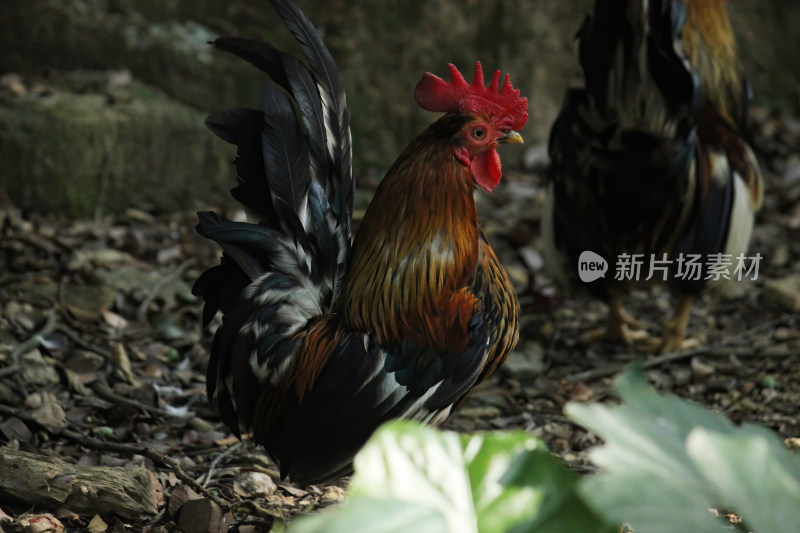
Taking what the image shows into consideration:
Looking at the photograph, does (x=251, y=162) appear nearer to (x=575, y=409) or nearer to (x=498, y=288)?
(x=498, y=288)

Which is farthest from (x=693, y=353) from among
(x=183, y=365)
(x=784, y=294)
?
(x=183, y=365)

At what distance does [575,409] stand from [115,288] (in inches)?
147

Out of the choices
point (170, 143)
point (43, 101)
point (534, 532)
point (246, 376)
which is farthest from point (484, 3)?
point (534, 532)

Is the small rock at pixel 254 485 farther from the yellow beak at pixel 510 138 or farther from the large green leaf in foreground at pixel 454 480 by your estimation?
the large green leaf in foreground at pixel 454 480

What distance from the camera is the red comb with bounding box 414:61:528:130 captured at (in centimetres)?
271

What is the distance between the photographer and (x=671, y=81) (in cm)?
364

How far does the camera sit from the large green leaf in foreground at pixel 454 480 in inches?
43.7

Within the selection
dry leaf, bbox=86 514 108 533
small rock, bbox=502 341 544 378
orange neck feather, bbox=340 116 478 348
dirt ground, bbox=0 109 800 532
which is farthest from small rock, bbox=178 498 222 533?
small rock, bbox=502 341 544 378

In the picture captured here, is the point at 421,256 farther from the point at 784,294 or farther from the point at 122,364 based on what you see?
the point at 784,294

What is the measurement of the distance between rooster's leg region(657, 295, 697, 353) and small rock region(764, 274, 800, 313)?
0.63 meters

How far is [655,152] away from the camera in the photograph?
384cm

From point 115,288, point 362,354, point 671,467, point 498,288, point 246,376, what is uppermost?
point 671,467

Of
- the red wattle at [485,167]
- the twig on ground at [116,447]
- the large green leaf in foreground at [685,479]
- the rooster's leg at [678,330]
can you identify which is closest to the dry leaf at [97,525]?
the twig on ground at [116,447]

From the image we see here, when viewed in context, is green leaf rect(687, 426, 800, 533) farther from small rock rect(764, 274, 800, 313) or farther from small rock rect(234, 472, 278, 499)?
small rock rect(764, 274, 800, 313)
